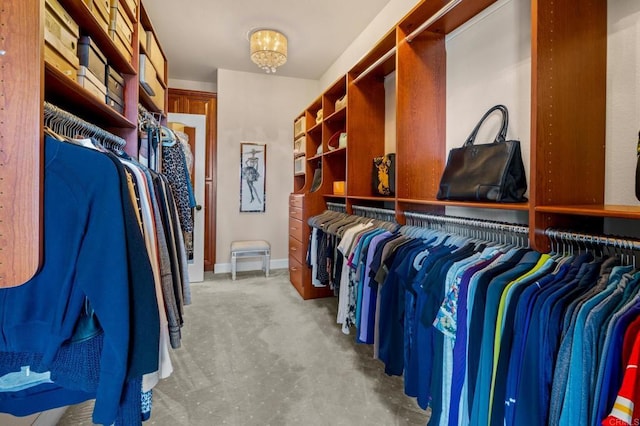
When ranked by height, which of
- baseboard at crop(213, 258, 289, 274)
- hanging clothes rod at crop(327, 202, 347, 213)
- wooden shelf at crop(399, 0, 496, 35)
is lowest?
baseboard at crop(213, 258, 289, 274)

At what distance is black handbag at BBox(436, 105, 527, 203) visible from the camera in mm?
1327

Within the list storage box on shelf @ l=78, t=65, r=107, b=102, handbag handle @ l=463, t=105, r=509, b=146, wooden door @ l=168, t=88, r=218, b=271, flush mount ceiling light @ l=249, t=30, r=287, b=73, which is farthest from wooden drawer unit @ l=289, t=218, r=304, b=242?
storage box on shelf @ l=78, t=65, r=107, b=102

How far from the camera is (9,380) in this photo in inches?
33.4

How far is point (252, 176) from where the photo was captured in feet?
14.6

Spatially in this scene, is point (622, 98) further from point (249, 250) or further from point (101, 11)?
point (249, 250)

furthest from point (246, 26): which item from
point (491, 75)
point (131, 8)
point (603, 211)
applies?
point (603, 211)

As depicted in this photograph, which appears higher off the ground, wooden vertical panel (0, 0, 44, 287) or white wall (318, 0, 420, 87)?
white wall (318, 0, 420, 87)

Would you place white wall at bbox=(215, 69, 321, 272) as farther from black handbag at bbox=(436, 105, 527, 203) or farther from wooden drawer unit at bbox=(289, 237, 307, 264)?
black handbag at bbox=(436, 105, 527, 203)

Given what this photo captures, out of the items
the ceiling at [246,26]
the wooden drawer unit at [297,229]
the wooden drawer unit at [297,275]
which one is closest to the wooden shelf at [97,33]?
the ceiling at [246,26]

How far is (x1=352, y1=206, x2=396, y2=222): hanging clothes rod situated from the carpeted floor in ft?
3.26

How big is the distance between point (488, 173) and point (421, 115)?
67cm

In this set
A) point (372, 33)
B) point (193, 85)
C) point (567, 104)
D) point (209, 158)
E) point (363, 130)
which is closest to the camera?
point (567, 104)

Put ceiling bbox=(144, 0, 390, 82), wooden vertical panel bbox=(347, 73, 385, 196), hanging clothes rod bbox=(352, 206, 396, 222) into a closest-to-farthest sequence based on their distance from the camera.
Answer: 1. hanging clothes rod bbox=(352, 206, 396, 222)
2. wooden vertical panel bbox=(347, 73, 385, 196)
3. ceiling bbox=(144, 0, 390, 82)

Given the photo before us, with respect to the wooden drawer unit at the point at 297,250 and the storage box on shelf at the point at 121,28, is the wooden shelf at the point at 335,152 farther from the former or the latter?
the storage box on shelf at the point at 121,28
